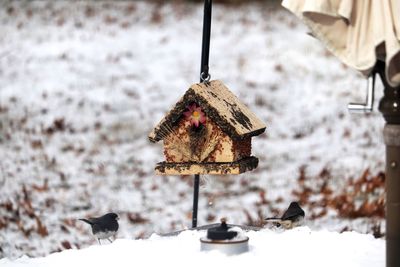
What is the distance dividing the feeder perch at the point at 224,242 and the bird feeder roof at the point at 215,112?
0.49m

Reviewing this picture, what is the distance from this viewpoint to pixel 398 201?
3131 mm

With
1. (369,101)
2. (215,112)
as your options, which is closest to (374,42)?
(369,101)

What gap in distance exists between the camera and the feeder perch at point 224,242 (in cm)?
361

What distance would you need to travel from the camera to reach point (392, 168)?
10.2ft

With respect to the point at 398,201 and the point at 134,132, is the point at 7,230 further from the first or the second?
the point at 398,201

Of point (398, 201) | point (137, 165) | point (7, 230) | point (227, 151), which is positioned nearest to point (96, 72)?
point (137, 165)

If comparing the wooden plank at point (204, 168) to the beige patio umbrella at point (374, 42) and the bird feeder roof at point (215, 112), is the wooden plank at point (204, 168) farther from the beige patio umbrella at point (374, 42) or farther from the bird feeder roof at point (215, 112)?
the beige patio umbrella at point (374, 42)

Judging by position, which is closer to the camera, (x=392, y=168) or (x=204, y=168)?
(x=392, y=168)

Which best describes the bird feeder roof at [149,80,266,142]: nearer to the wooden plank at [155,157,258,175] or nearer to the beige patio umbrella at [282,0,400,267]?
the wooden plank at [155,157,258,175]

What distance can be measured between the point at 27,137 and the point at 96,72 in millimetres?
2316

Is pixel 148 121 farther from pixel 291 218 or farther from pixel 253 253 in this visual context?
pixel 253 253

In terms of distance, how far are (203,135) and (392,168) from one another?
1.12 m

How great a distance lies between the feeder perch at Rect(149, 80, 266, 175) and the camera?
3.88 metres

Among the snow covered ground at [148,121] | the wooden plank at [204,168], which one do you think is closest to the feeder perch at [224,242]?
the wooden plank at [204,168]
